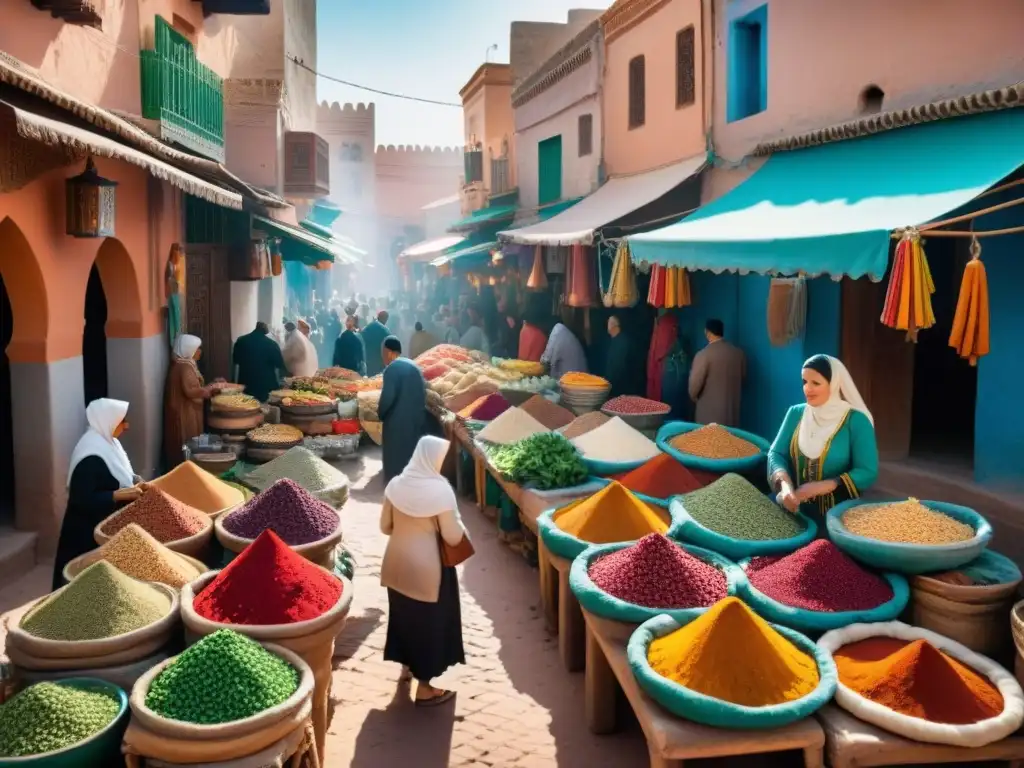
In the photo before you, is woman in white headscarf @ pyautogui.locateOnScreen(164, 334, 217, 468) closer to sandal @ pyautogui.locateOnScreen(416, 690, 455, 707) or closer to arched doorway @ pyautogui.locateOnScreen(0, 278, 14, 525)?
arched doorway @ pyautogui.locateOnScreen(0, 278, 14, 525)

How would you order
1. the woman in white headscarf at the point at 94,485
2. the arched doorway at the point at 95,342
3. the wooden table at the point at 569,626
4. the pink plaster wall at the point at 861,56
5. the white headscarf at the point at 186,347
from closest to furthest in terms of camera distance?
the woman in white headscarf at the point at 94,485 < the wooden table at the point at 569,626 < the pink plaster wall at the point at 861,56 < the white headscarf at the point at 186,347 < the arched doorway at the point at 95,342

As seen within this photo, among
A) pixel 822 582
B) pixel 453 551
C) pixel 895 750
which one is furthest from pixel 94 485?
pixel 895 750

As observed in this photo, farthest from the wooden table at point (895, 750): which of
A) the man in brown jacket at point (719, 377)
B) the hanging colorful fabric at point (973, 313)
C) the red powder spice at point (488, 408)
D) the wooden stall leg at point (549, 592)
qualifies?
the red powder spice at point (488, 408)

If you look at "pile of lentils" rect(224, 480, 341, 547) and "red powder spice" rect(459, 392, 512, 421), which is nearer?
"pile of lentils" rect(224, 480, 341, 547)

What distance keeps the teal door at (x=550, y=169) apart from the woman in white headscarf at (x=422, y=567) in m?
11.0

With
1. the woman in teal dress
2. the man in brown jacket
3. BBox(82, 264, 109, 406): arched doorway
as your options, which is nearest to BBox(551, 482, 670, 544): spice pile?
the woman in teal dress

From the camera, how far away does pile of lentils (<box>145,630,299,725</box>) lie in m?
3.12

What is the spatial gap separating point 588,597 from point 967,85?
409 cm

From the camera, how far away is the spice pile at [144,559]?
13.5 feet

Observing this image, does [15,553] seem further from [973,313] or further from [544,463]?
[973,313]

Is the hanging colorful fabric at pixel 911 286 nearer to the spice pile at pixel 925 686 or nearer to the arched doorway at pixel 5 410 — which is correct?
the spice pile at pixel 925 686

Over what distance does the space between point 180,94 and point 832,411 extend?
25.4 feet

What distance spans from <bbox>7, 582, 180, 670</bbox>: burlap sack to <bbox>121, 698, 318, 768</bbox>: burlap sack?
1.35 ft

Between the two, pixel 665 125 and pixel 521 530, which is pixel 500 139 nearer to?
pixel 665 125
